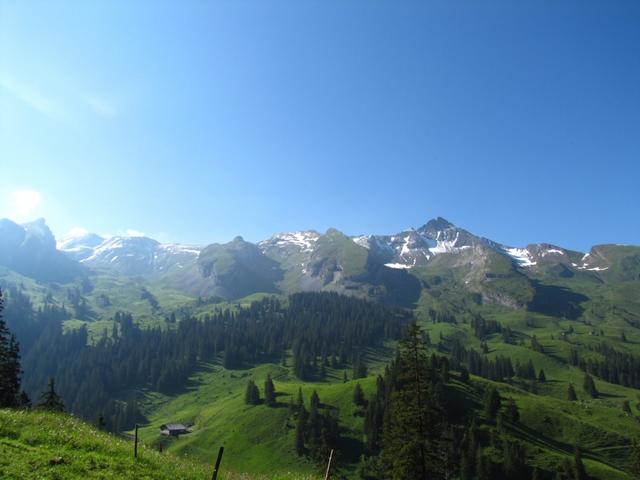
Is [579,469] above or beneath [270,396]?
above

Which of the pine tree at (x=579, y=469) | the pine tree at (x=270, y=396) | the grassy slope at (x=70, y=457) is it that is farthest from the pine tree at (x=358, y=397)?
the grassy slope at (x=70, y=457)

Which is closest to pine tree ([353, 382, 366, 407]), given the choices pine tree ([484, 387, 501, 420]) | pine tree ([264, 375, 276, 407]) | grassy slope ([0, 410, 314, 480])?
pine tree ([264, 375, 276, 407])

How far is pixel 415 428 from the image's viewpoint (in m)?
43.6

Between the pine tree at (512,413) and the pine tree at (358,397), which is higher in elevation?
the pine tree at (512,413)

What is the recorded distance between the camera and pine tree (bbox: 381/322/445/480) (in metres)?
42.9

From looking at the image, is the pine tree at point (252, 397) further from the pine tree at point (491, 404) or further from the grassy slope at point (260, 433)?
the pine tree at point (491, 404)

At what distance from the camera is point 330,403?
502 feet

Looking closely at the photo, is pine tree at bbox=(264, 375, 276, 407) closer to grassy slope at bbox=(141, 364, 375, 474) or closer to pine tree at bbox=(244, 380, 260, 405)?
grassy slope at bbox=(141, 364, 375, 474)

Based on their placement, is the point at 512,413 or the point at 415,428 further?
the point at 512,413

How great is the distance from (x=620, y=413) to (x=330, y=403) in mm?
105909

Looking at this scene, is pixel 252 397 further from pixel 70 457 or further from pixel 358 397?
pixel 70 457

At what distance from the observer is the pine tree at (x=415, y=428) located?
4294 centimetres

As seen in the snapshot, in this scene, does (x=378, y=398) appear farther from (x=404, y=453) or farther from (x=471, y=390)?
(x=404, y=453)

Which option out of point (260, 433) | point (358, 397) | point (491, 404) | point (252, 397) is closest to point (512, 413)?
point (491, 404)
